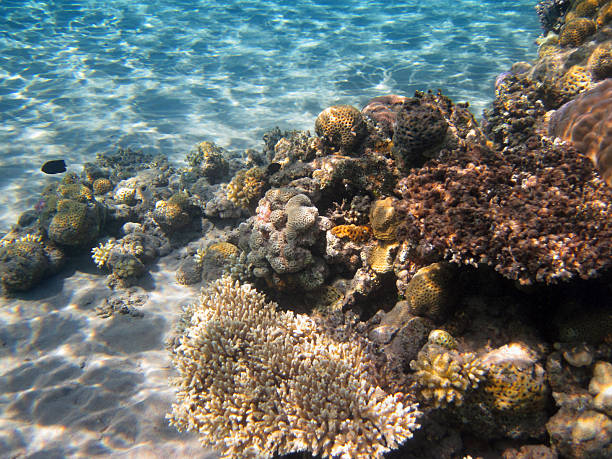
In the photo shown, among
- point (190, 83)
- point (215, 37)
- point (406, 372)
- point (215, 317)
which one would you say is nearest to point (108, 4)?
point (215, 37)

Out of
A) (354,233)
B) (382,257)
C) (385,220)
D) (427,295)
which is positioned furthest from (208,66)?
(427,295)

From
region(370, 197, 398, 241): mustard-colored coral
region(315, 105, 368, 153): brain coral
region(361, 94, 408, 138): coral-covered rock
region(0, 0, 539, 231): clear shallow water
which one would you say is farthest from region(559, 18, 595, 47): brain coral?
region(370, 197, 398, 241): mustard-colored coral

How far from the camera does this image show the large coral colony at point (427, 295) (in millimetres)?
2947

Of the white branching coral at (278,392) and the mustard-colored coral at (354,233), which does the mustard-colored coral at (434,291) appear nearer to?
the white branching coral at (278,392)

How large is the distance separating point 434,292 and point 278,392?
2.00 meters

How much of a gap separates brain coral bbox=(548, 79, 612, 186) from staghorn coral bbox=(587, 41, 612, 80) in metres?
1.56

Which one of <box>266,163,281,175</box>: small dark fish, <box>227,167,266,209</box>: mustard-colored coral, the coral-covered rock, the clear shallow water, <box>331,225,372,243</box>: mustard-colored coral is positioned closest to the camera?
<box>331,225,372,243</box>: mustard-colored coral

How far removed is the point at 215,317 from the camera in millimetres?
4398

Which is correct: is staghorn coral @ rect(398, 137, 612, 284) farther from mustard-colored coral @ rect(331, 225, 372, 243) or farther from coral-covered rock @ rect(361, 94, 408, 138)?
coral-covered rock @ rect(361, 94, 408, 138)

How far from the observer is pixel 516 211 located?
3.14 meters

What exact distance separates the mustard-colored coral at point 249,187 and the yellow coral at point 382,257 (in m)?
3.00

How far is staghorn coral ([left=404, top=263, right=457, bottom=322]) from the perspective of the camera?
3.52 metres

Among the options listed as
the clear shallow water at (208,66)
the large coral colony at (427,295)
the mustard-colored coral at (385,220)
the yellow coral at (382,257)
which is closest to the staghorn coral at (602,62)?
the large coral colony at (427,295)

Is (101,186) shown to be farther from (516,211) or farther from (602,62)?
(602,62)
